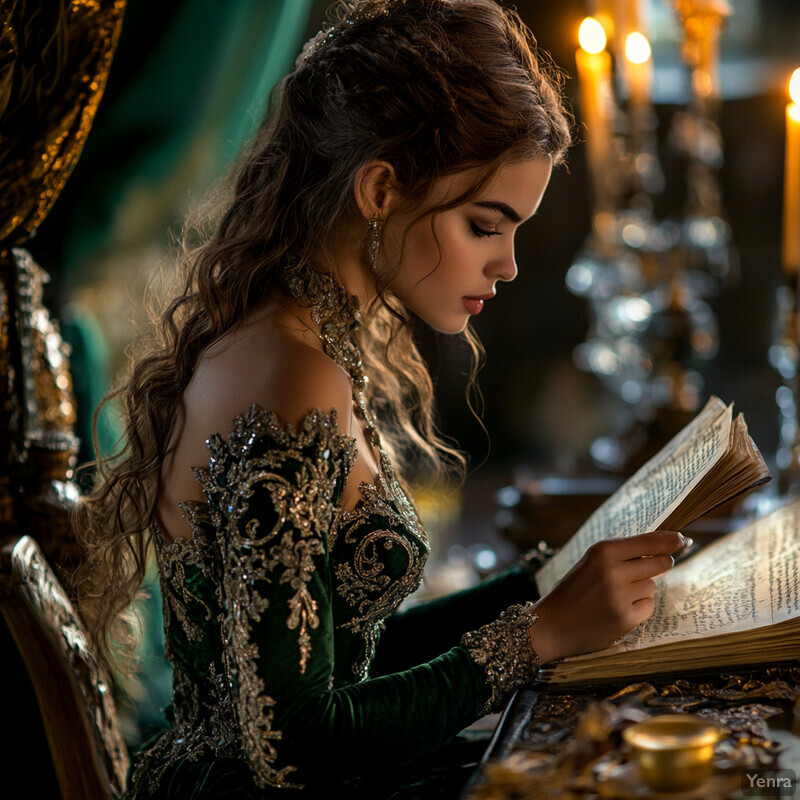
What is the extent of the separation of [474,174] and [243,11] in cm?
133

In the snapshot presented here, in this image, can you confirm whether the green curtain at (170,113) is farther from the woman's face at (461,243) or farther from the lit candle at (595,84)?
the woman's face at (461,243)

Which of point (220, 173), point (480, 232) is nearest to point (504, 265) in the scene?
point (480, 232)

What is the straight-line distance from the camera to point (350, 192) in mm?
1125

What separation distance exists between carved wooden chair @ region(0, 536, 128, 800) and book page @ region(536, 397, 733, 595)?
0.59 metres

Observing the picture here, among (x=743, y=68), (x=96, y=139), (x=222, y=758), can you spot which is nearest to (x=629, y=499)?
(x=222, y=758)

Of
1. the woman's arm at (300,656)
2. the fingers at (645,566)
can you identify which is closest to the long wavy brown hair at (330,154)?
the woman's arm at (300,656)

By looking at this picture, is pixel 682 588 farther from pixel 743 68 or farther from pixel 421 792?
pixel 743 68

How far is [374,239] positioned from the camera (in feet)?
3.86

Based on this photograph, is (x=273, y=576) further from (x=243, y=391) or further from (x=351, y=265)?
(x=351, y=265)

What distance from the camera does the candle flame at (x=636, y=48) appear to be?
200 cm

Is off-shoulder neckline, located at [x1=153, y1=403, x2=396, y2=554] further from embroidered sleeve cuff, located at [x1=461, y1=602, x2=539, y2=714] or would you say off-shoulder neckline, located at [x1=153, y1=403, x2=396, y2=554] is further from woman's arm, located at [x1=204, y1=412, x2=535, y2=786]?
embroidered sleeve cuff, located at [x1=461, y1=602, x2=539, y2=714]

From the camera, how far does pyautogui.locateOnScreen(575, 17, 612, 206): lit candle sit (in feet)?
6.48

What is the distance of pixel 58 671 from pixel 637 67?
5.64 ft

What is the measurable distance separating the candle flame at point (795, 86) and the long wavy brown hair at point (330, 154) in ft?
1.79
